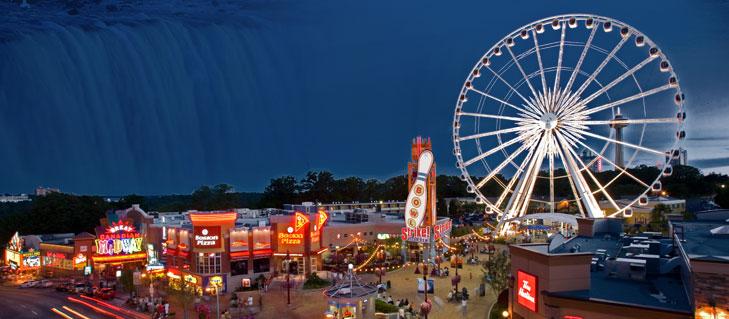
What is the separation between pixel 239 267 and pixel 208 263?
8.86 ft

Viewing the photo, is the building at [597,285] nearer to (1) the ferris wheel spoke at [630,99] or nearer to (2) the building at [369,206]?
(1) the ferris wheel spoke at [630,99]

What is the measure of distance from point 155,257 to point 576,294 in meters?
43.2

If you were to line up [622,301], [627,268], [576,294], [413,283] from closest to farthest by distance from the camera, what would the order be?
[622,301] < [576,294] < [627,268] < [413,283]

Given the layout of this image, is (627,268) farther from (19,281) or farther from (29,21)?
(29,21)

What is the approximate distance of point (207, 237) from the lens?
43875mm

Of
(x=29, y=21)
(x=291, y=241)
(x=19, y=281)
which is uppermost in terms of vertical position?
(x=29, y=21)

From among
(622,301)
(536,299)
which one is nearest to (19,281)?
(536,299)

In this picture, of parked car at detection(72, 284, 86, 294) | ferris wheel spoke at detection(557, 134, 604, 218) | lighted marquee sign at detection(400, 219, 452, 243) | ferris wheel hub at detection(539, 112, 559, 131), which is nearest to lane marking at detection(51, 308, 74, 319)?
parked car at detection(72, 284, 86, 294)

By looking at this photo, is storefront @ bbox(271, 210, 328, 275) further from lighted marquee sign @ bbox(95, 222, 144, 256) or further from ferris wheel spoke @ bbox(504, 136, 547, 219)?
ferris wheel spoke @ bbox(504, 136, 547, 219)

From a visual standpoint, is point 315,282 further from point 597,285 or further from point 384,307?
point 597,285

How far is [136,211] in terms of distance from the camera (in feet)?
184

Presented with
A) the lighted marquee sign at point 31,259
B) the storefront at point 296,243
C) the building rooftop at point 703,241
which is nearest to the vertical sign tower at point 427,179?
the storefront at point 296,243

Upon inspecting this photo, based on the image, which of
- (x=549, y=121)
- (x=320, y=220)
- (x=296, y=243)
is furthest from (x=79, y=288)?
(x=549, y=121)

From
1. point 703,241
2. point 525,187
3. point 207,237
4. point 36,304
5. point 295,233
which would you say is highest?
point 525,187
